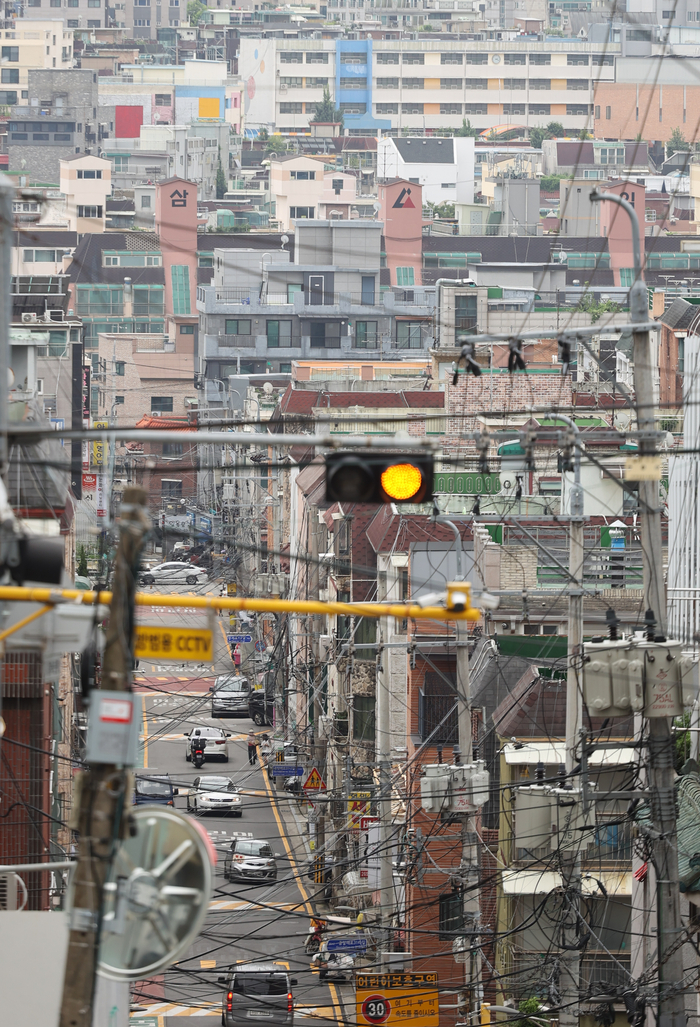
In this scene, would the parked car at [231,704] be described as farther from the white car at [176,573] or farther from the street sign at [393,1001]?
the street sign at [393,1001]

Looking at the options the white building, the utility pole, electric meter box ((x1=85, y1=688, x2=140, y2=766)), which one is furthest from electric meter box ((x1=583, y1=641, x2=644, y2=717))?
the white building

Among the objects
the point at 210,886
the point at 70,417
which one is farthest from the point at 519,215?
the point at 210,886

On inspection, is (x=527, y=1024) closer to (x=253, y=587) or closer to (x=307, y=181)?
(x=253, y=587)

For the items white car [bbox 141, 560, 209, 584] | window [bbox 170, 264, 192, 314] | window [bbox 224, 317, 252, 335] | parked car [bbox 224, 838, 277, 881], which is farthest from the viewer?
window [bbox 170, 264, 192, 314]

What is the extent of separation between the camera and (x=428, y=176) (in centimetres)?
18012

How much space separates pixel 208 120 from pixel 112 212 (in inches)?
1902

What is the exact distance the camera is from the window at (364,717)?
46500mm

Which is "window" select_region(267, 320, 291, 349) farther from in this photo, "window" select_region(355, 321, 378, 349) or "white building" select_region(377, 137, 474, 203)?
"white building" select_region(377, 137, 474, 203)

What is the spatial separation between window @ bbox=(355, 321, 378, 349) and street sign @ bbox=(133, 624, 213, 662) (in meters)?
107

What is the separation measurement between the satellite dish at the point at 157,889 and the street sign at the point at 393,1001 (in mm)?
18243

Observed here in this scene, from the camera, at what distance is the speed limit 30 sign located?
2952 cm

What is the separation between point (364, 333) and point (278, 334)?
Result: 233 inches

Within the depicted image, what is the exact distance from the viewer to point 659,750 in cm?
1852

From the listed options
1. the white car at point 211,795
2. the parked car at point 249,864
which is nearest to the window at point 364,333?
the white car at point 211,795
